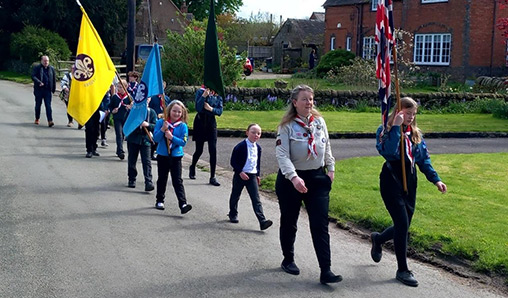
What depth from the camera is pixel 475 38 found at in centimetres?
3741

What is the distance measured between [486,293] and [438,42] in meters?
34.8

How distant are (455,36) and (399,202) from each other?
110 ft

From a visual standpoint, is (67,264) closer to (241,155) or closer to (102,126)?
(241,155)

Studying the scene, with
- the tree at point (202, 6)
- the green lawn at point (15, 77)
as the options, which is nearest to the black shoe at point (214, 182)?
the green lawn at point (15, 77)

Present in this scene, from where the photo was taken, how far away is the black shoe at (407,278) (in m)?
6.68

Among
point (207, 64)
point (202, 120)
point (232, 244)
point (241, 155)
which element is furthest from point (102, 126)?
point (232, 244)

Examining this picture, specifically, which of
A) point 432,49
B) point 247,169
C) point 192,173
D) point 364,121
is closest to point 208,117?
point 192,173

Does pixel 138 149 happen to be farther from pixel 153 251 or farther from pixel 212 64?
pixel 153 251

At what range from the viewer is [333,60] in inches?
1698

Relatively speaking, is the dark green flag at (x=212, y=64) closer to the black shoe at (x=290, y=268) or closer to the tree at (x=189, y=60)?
the black shoe at (x=290, y=268)

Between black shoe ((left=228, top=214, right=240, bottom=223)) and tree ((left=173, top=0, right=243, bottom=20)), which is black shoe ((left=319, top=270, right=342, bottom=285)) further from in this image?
tree ((left=173, top=0, right=243, bottom=20))

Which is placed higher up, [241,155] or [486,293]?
[241,155]

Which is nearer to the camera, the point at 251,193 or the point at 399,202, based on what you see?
the point at 399,202

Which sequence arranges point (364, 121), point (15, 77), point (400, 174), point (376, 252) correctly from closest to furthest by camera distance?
point (400, 174) < point (376, 252) < point (364, 121) < point (15, 77)
